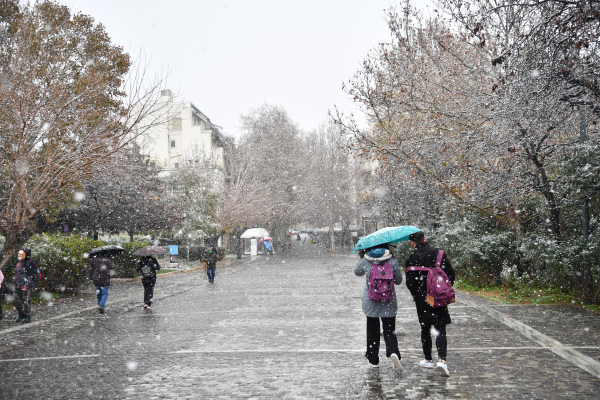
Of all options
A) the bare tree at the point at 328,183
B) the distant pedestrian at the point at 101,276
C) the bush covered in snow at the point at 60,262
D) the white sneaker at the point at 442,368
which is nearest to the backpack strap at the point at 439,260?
the white sneaker at the point at 442,368

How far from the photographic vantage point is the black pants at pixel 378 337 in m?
6.35

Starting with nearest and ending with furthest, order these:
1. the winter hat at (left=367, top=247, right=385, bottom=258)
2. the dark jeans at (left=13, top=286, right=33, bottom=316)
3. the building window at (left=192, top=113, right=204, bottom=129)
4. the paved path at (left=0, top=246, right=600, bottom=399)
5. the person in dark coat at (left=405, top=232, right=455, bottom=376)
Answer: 1. the paved path at (left=0, top=246, right=600, bottom=399)
2. the person in dark coat at (left=405, top=232, right=455, bottom=376)
3. the winter hat at (left=367, top=247, right=385, bottom=258)
4. the dark jeans at (left=13, top=286, right=33, bottom=316)
5. the building window at (left=192, top=113, right=204, bottom=129)

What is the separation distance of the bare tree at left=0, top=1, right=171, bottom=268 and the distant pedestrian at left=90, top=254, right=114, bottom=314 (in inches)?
72.6

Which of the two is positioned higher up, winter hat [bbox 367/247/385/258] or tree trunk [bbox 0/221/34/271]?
tree trunk [bbox 0/221/34/271]

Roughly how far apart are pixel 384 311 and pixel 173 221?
1027 inches

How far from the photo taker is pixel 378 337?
6.55m

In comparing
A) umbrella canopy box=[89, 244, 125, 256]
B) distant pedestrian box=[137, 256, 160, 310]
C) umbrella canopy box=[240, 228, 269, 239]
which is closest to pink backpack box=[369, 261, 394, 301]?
distant pedestrian box=[137, 256, 160, 310]

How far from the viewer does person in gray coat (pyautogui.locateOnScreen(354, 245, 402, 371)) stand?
6.34m

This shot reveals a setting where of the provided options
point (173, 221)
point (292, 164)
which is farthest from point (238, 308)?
point (292, 164)

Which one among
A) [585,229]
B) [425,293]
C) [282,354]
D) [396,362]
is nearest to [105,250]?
[282,354]

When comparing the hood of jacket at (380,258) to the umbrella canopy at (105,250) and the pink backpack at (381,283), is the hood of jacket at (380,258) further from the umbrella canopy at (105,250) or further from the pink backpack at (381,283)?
the umbrella canopy at (105,250)

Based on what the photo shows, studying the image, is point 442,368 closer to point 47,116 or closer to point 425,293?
Answer: point 425,293

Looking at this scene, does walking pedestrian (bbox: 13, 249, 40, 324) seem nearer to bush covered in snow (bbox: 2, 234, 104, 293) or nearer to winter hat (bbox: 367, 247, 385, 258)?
bush covered in snow (bbox: 2, 234, 104, 293)

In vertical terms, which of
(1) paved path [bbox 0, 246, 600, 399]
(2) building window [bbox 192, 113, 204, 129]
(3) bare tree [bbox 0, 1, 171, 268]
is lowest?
(1) paved path [bbox 0, 246, 600, 399]
